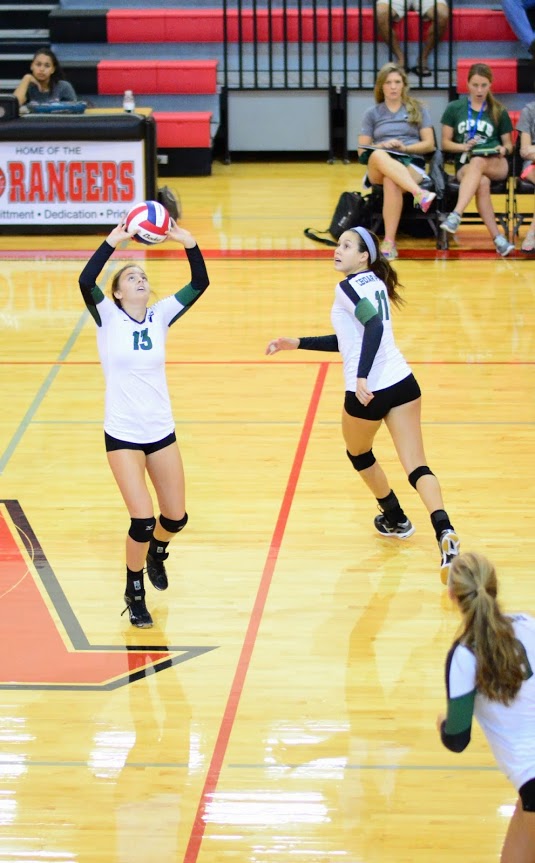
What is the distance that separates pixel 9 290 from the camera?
11445mm

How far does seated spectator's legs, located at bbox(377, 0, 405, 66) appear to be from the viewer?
16109mm

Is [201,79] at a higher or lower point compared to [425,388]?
higher

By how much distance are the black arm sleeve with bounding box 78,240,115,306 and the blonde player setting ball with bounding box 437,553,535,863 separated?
256 centimetres

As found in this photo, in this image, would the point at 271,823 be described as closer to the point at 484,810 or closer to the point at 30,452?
the point at 484,810

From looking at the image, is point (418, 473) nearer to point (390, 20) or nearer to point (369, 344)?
point (369, 344)

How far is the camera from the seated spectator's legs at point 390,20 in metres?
16.1

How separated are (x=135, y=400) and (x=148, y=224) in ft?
2.84

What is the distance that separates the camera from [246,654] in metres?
5.73

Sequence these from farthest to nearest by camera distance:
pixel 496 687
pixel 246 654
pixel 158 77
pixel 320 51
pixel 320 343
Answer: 1. pixel 320 51
2. pixel 158 77
3. pixel 320 343
4. pixel 246 654
5. pixel 496 687

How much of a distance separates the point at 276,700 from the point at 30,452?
3288 mm

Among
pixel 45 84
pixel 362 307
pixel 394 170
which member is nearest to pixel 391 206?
pixel 394 170

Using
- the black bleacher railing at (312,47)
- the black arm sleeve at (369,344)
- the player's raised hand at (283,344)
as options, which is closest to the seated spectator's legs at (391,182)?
the black bleacher railing at (312,47)

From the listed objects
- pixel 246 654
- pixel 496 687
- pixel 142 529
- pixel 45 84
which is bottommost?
pixel 246 654

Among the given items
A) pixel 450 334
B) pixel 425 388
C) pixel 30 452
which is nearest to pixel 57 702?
pixel 30 452
